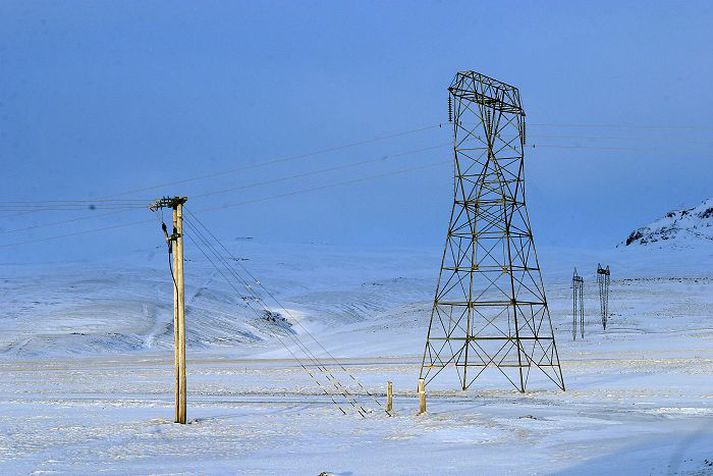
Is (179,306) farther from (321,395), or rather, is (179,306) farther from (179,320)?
(321,395)

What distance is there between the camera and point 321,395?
123 ft

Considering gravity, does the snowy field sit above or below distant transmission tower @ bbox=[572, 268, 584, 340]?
below

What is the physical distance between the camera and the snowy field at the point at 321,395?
1980 centimetres

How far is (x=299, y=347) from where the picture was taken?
85.8 metres

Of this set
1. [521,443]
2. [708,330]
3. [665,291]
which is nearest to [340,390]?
[521,443]

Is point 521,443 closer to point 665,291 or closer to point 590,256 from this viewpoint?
point 665,291

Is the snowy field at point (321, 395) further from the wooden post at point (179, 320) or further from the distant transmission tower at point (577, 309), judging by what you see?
the distant transmission tower at point (577, 309)

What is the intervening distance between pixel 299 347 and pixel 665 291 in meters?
40.2

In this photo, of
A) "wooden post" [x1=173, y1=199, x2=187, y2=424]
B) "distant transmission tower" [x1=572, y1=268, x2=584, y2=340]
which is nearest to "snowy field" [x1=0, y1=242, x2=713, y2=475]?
"wooden post" [x1=173, y1=199, x2=187, y2=424]

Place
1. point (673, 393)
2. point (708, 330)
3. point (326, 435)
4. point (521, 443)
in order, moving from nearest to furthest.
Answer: point (521, 443)
point (326, 435)
point (673, 393)
point (708, 330)

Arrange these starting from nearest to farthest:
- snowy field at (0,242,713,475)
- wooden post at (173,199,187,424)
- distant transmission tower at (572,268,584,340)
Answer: snowy field at (0,242,713,475), wooden post at (173,199,187,424), distant transmission tower at (572,268,584,340)

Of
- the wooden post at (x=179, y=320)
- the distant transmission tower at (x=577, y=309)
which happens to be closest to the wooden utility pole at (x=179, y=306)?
the wooden post at (x=179, y=320)

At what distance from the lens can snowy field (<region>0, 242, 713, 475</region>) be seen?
19.8m

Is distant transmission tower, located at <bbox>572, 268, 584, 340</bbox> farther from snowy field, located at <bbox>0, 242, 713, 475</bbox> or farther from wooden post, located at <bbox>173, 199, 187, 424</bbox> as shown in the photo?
wooden post, located at <bbox>173, 199, 187, 424</bbox>
